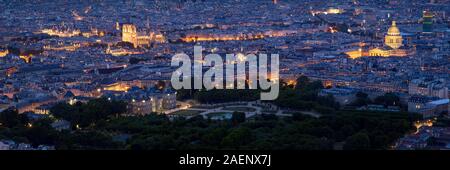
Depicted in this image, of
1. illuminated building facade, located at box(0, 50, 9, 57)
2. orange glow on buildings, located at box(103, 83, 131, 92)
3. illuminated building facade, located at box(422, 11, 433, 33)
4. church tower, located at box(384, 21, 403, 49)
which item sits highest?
illuminated building facade, located at box(422, 11, 433, 33)

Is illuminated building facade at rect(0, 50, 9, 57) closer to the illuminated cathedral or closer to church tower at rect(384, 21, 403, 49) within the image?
the illuminated cathedral

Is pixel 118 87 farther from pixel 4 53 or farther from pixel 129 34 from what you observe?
pixel 129 34

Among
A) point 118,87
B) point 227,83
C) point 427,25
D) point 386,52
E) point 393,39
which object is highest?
point 427,25

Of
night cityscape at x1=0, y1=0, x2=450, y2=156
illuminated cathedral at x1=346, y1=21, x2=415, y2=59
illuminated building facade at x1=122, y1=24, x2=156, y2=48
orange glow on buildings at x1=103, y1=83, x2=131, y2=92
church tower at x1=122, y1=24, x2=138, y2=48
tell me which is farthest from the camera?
church tower at x1=122, y1=24, x2=138, y2=48

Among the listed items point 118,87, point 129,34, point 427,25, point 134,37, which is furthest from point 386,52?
point 118,87

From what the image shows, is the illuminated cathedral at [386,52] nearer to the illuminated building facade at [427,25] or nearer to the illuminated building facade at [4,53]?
the illuminated building facade at [427,25]

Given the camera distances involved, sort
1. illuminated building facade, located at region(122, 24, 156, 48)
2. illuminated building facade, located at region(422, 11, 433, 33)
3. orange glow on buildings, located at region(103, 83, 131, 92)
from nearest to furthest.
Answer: orange glow on buildings, located at region(103, 83, 131, 92) < illuminated building facade, located at region(122, 24, 156, 48) < illuminated building facade, located at region(422, 11, 433, 33)

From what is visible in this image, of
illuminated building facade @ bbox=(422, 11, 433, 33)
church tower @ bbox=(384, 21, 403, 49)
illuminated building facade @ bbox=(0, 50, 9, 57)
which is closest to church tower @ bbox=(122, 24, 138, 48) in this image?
illuminated building facade @ bbox=(0, 50, 9, 57)
